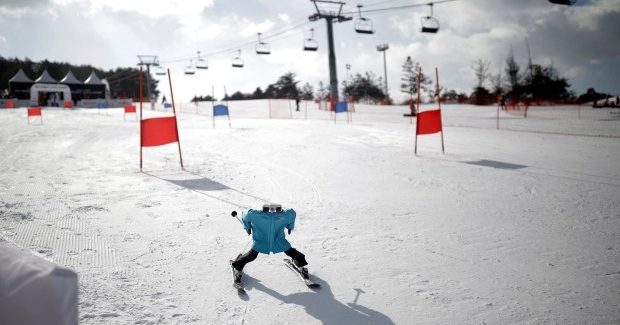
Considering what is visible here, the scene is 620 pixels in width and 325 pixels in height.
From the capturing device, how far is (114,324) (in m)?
3.17

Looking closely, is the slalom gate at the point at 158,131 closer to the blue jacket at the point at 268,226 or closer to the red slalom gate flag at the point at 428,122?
the blue jacket at the point at 268,226

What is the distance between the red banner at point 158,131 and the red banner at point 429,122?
706 centimetres

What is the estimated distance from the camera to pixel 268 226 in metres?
3.78

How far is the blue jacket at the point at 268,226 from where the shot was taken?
3785 mm

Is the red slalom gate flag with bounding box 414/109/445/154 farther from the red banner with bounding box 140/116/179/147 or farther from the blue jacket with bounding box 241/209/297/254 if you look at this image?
the blue jacket with bounding box 241/209/297/254

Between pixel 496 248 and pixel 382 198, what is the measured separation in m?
2.60

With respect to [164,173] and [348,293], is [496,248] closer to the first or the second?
[348,293]

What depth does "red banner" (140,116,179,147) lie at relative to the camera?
9867mm

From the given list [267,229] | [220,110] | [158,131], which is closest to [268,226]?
[267,229]

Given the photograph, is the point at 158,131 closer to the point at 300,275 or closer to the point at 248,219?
the point at 248,219

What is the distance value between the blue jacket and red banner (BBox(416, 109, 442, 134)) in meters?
8.44

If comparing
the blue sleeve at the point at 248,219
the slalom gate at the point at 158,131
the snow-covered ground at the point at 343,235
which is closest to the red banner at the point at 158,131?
the slalom gate at the point at 158,131

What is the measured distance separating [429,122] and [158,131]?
7.87 m

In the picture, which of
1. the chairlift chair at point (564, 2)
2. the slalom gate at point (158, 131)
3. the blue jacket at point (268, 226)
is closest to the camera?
the blue jacket at point (268, 226)
